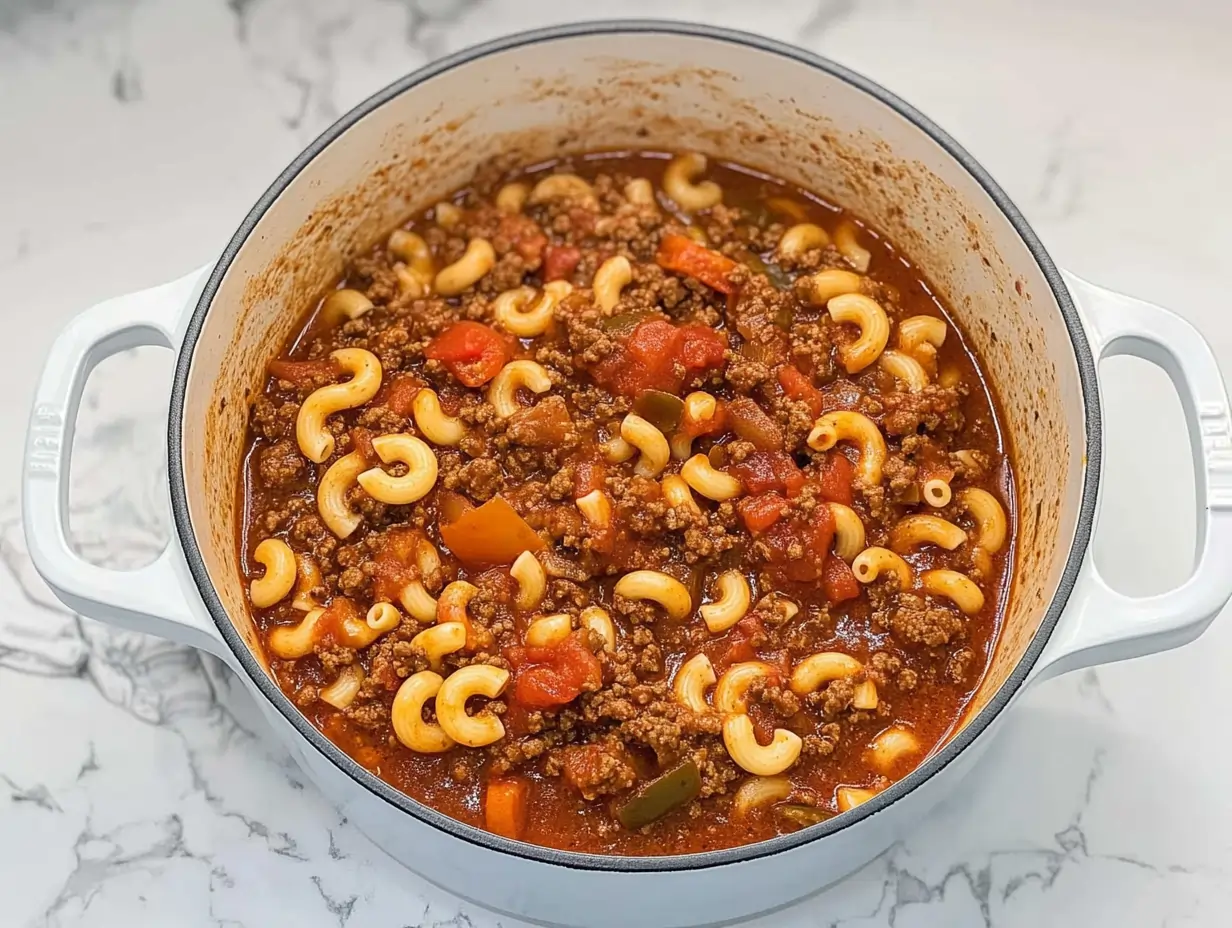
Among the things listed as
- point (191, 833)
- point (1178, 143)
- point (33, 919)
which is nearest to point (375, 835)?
point (191, 833)

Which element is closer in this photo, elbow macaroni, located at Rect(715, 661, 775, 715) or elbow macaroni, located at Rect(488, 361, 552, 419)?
elbow macaroni, located at Rect(715, 661, 775, 715)

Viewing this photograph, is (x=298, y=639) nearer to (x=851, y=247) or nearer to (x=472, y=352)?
(x=472, y=352)

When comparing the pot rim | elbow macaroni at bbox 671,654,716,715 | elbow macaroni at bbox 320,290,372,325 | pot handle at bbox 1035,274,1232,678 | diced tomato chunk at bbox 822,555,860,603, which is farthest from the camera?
elbow macaroni at bbox 320,290,372,325

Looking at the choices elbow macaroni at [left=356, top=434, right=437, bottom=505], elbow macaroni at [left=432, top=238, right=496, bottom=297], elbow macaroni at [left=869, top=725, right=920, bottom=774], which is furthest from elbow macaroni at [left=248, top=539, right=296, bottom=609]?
elbow macaroni at [left=869, top=725, right=920, bottom=774]

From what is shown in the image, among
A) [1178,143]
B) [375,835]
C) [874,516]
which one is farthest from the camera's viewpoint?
[1178,143]

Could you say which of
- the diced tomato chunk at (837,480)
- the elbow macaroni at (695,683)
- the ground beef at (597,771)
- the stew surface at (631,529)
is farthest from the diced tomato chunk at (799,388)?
A: the ground beef at (597,771)

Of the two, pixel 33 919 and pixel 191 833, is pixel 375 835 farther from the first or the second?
pixel 33 919

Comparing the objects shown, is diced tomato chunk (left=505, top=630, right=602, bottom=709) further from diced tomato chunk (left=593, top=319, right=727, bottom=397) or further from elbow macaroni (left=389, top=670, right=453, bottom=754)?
diced tomato chunk (left=593, top=319, right=727, bottom=397)

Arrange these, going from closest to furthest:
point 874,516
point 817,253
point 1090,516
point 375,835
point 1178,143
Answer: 1. point 1090,516
2. point 375,835
3. point 874,516
4. point 817,253
5. point 1178,143
